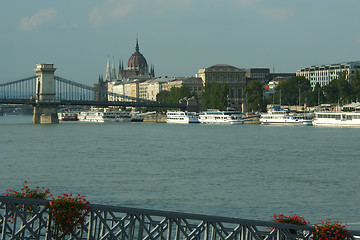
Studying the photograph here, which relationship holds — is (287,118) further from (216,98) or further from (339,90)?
(216,98)

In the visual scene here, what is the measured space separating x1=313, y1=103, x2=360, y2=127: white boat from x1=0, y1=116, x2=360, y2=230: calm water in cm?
3513

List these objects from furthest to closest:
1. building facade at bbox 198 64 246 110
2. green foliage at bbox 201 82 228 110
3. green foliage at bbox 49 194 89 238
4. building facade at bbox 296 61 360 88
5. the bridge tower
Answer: building facade at bbox 198 64 246 110, building facade at bbox 296 61 360 88, green foliage at bbox 201 82 228 110, the bridge tower, green foliage at bbox 49 194 89 238

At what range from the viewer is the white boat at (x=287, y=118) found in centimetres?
10056

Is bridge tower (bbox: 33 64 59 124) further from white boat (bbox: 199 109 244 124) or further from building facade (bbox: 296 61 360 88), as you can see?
building facade (bbox: 296 61 360 88)

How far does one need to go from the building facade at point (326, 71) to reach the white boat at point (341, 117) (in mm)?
61634

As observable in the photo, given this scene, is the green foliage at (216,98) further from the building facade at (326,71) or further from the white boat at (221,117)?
the building facade at (326,71)

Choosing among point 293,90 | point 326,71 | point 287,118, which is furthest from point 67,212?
point 326,71

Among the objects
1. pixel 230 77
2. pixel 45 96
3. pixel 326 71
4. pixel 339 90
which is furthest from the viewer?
pixel 230 77

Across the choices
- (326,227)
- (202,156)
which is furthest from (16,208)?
(202,156)

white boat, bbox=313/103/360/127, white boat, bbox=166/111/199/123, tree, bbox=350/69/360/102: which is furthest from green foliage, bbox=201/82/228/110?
white boat, bbox=313/103/360/127

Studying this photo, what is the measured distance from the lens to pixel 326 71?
539 ft

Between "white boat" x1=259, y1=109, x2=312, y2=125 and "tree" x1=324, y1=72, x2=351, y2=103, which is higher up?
"tree" x1=324, y1=72, x2=351, y2=103

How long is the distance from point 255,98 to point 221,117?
1947cm

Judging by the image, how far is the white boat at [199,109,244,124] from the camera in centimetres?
11094
